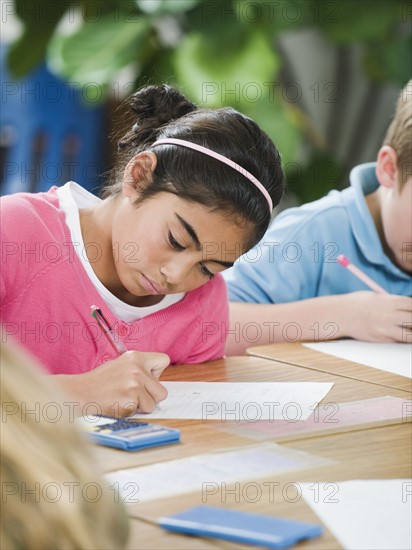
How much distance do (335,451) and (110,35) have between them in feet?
8.96

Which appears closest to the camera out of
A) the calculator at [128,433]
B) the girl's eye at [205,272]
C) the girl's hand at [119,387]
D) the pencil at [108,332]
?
the calculator at [128,433]

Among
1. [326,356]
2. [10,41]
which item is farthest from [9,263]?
[10,41]

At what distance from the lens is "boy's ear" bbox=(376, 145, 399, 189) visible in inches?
69.3

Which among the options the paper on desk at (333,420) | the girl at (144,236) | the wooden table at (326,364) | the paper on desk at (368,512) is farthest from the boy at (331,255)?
the paper on desk at (368,512)

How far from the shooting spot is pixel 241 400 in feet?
3.76

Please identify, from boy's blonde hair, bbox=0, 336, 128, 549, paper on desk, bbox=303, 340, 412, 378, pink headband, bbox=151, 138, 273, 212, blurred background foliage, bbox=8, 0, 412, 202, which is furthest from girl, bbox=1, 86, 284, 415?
blurred background foliage, bbox=8, 0, 412, 202

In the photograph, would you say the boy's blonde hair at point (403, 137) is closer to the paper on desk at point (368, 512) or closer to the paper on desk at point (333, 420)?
the paper on desk at point (333, 420)

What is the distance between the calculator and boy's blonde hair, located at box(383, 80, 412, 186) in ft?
3.04

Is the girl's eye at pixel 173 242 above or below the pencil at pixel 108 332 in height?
above

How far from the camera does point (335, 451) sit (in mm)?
936

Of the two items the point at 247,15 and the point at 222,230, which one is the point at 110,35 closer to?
the point at 247,15

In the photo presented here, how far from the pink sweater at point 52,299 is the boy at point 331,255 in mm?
295

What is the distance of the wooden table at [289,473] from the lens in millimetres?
702

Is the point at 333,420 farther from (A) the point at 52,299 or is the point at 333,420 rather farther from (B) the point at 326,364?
(A) the point at 52,299
